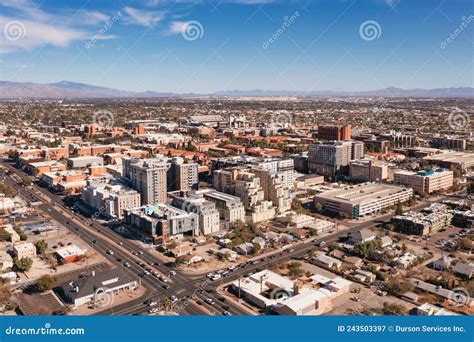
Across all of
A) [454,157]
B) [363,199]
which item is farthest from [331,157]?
[454,157]

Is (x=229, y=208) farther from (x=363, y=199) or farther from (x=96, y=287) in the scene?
(x=96, y=287)

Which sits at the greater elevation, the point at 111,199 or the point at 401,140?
the point at 401,140

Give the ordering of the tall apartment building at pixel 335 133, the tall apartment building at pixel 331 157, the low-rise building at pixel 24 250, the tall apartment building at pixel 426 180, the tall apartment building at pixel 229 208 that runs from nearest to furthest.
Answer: the low-rise building at pixel 24 250, the tall apartment building at pixel 229 208, the tall apartment building at pixel 426 180, the tall apartment building at pixel 331 157, the tall apartment building at pixel 335 133

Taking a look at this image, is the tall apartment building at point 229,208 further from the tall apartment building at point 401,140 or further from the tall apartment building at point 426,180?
the tall apartment building at point 401,140

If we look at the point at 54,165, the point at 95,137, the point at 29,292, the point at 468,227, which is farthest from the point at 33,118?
the point at 468,227

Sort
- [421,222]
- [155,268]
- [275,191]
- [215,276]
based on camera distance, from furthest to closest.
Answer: [275,191], [421,222], [155,268], [215,276]

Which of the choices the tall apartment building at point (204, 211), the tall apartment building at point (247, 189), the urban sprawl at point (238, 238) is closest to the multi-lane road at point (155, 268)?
the urban sprawl at point (238, 238)
